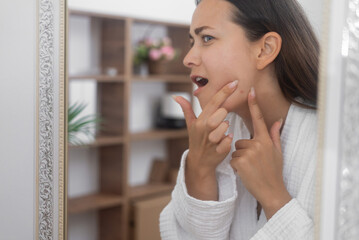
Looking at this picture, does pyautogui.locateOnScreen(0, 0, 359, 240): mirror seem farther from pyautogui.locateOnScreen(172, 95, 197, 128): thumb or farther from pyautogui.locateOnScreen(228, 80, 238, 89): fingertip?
pyautogui.locateOnScreen(228, 80, 238, 89): fingertip

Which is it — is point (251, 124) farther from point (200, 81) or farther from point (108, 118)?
point (108, 118)

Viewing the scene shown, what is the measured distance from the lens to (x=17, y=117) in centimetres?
134

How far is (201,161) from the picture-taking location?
113 cm

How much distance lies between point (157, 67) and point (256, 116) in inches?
72.0

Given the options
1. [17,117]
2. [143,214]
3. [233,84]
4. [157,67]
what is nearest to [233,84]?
[233,84]

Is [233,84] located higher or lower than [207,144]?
higher

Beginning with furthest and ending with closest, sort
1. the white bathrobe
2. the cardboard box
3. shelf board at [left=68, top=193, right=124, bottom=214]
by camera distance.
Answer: shelf board at [left=68, top=193, right=124, bottom=214], the cardboard box, the white bathrobe

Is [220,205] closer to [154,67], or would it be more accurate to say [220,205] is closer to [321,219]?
[321,219]

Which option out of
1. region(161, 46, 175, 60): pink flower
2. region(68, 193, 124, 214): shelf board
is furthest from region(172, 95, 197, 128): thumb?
region(161, 46, 175, 60): pink flower

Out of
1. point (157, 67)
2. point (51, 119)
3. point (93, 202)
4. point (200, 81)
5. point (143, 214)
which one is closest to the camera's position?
point (200, 81)

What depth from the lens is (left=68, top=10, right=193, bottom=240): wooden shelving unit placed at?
2.65 metres

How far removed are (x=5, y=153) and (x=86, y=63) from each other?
1.40 meters

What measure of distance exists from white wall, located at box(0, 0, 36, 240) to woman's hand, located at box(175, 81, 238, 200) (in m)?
0.47

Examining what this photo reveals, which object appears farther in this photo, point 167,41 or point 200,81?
point 167,41
